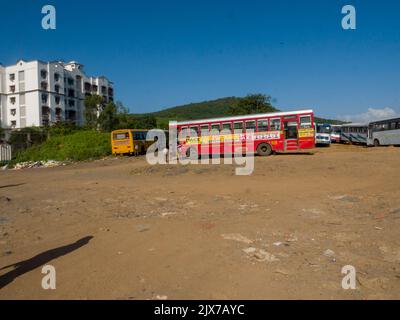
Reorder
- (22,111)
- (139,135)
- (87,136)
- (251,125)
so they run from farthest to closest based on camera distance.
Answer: (22,111) < (87,136) < (139,135) < (251,125)

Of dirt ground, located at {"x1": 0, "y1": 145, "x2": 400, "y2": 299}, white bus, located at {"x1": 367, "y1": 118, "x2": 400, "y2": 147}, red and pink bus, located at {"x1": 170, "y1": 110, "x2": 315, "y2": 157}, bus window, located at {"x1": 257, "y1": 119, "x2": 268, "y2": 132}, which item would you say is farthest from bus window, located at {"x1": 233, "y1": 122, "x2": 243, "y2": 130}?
white bus, located at {"x1": 367, "y1": 118, "x2": 400, "y2": 147}

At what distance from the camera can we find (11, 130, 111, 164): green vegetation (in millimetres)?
31686

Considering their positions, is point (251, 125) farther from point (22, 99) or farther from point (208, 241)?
point (22, 99)

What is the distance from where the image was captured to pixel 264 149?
2066cm

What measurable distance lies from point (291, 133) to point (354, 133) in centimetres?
1691

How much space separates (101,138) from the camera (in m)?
34.8

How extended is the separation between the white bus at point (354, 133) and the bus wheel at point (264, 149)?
14897 mm

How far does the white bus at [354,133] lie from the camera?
103 feet

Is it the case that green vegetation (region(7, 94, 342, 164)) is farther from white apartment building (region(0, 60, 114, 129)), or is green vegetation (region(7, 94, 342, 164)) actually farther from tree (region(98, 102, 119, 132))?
white apartment building (region(0, 60, 114, 129))

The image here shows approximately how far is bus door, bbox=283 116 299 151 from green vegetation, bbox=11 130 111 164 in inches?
721

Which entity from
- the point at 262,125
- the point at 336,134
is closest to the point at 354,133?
the point at 336,134

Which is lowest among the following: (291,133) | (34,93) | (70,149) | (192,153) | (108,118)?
(192,153)
